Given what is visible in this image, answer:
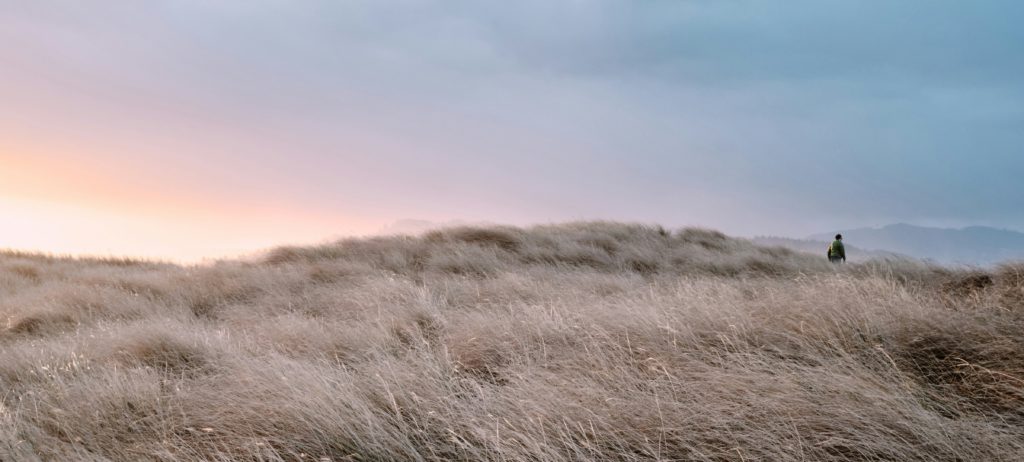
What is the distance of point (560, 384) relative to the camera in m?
2.88

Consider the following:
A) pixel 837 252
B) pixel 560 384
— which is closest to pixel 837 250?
pixel 837 252

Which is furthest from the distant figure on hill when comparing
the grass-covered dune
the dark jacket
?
the grass-covered dune

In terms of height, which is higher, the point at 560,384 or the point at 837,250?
the point at 560,384

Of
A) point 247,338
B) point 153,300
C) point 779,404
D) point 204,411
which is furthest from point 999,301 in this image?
point 153,300

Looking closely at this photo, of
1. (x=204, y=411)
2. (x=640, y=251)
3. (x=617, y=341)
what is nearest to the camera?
(x=204, y=411)

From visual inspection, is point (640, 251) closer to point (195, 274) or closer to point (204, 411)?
point (195, 274)

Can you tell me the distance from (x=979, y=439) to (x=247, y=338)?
187 inches

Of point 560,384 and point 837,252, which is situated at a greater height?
point 560,384

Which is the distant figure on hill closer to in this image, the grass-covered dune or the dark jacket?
the dark jacket

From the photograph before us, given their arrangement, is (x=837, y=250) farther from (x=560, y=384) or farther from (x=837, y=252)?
(x=560, y=384)

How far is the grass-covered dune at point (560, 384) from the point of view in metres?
2.29

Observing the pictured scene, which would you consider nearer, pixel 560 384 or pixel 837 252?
pixel 560 384

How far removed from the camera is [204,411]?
2.92 m

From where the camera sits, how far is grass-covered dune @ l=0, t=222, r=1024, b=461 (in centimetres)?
229
